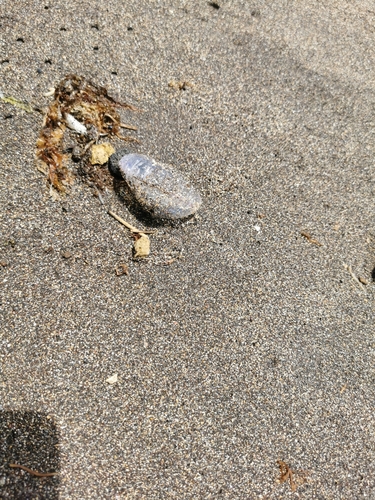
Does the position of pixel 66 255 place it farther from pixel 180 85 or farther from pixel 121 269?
pixel 180 85

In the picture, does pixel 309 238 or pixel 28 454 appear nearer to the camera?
pixel 28 454

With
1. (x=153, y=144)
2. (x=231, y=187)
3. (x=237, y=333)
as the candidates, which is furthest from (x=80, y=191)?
(x=237, y=333)

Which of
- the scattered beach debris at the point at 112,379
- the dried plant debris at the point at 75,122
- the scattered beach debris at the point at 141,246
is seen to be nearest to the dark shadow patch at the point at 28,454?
the scattered beach debris at the point at 112,379

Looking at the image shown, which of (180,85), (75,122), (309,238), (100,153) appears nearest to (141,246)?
(100,153)

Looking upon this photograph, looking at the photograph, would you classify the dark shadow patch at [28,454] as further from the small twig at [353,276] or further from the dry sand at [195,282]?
the small twig at [353,276]

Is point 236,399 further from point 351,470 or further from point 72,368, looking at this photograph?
point 72,368

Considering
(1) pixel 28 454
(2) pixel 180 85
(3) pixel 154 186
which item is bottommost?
(1) pixel 28 454
